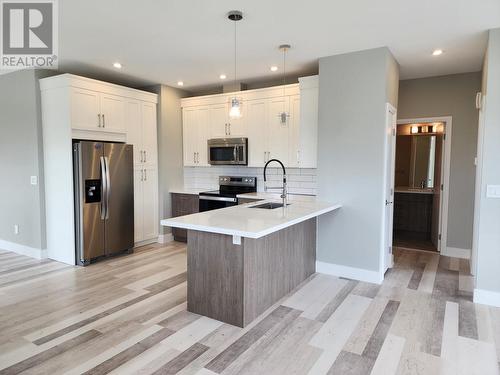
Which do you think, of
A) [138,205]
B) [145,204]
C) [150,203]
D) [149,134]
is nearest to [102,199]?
[138,205]

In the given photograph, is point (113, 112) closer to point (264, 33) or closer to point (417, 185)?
point (264, 33)

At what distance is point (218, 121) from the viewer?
5.43 m

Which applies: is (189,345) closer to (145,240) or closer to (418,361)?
Result: (418,361)

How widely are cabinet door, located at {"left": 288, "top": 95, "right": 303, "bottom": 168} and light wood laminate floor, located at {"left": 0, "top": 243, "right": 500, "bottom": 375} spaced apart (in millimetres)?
1628

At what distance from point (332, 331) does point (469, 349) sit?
100 cm

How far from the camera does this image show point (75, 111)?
4328 millimetres

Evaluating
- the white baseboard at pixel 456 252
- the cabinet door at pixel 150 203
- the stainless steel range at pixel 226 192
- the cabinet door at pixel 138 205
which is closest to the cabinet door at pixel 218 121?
the stainless steel range at pixel 226 192

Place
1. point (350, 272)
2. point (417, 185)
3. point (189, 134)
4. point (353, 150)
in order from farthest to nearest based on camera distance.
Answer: point (417, 185)
point (189, 134)
point (350, 272)
point (353, 150)

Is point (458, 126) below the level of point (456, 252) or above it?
above

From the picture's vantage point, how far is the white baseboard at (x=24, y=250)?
471cm

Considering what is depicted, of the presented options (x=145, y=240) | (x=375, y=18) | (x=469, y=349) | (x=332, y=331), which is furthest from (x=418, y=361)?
(x=145, y=240)

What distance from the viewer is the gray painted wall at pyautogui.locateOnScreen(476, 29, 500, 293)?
3162mm

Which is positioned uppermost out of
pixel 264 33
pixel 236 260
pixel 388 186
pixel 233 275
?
pixel 264 33

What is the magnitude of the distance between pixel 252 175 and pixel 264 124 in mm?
947
